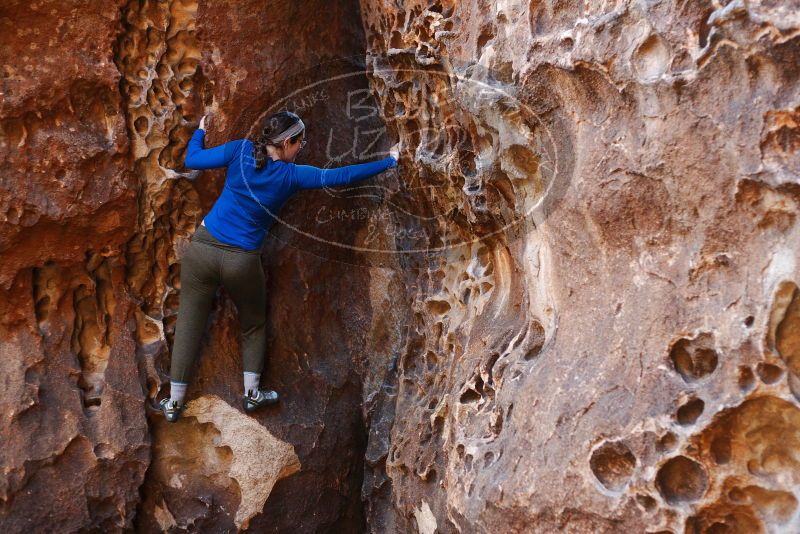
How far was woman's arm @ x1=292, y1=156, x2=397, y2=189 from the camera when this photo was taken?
308cm

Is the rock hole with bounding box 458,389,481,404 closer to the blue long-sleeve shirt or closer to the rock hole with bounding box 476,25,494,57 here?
the blue long-sleeve shirt

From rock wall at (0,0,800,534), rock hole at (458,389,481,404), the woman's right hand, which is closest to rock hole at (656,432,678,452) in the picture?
rock wall at (0,0,800,534)

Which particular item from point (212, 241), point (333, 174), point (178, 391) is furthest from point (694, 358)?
point (178, 391)

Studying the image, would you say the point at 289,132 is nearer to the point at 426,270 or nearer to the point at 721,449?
the point at 426,270

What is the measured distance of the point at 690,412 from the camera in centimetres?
220

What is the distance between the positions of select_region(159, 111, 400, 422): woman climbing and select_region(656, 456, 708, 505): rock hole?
150cm

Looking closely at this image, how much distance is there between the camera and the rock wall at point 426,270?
215 cm

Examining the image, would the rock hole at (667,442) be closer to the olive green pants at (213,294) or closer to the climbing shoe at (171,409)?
the olive green pants at (213,294)

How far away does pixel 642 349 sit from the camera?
2340 mm

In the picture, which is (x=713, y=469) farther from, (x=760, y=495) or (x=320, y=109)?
(x=320, y=109)

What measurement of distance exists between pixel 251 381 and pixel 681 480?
1803 mm

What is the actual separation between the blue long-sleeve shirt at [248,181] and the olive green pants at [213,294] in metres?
0.06

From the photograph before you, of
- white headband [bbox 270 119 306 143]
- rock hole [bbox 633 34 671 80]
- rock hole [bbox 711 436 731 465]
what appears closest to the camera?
rock hole [bbox 711 436 731 465]

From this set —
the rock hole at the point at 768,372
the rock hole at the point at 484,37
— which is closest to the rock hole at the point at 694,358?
the rock hole at the point at 768,372
